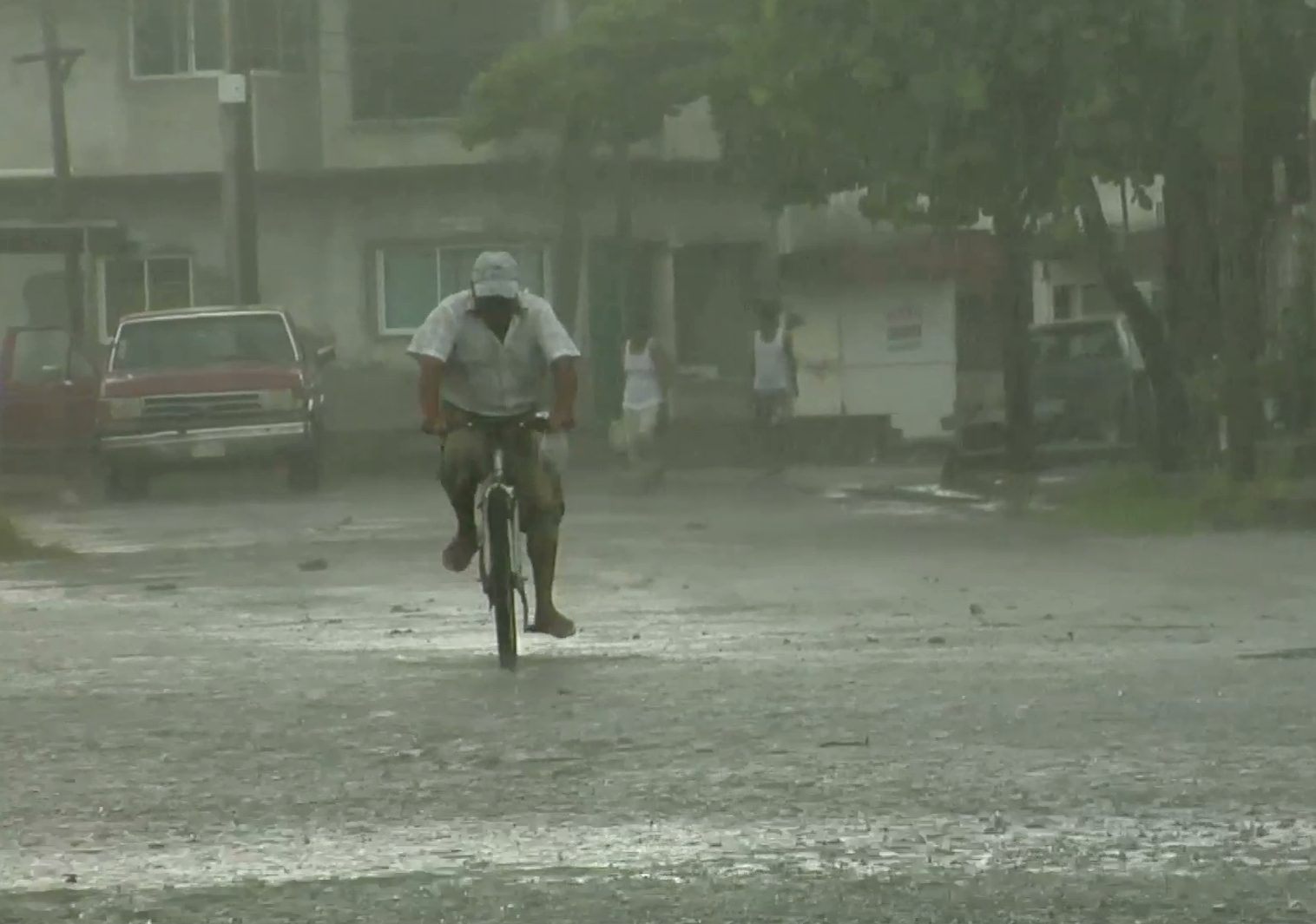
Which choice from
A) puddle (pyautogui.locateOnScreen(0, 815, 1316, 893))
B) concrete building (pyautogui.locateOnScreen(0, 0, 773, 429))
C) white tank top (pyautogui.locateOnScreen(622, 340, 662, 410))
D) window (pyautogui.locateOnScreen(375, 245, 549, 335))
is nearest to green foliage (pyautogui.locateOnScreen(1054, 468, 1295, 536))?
white tank top (pyautogui.locateOnScreen(622, 340, 662, 410))

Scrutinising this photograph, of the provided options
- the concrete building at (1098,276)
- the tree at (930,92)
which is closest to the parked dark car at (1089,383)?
the tree at (930,92)

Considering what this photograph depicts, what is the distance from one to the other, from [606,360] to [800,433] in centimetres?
624

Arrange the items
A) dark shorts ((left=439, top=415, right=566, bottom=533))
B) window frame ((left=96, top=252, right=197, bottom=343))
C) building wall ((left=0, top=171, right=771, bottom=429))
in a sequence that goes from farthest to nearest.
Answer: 1. window frame ((left=96, top=252, right=197, bottom=343))
2. building wall ((left=0, top=171, right=771, bottom=429))
3. dark shorts ((left=439, top=415, right=566, bottom=533))

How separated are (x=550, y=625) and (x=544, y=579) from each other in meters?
0.19

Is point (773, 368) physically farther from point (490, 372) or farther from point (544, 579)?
point (490, 372)

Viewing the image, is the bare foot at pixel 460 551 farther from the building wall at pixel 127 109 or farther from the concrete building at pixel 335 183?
the building wall at pixel 127 109

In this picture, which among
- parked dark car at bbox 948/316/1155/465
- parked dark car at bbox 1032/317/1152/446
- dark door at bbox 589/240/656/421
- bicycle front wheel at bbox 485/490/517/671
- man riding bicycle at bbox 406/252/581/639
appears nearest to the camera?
bicycle front wheel at bbox 485/490/517/671

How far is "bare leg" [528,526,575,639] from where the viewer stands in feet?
46.6

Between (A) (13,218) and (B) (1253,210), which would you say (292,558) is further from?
(A) (13,218)

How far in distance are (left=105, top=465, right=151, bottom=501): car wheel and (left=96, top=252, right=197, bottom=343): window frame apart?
49.6 ft

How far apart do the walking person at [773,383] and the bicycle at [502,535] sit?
2665 cm

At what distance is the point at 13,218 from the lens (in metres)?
48.9

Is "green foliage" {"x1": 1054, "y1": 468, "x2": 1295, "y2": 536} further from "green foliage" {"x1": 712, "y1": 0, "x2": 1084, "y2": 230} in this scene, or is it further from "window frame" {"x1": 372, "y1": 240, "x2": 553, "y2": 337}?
"window frame" {"x1": 372, "y1": 240, "x2": 553, "y2": 337}

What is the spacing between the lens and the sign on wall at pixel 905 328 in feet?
156
